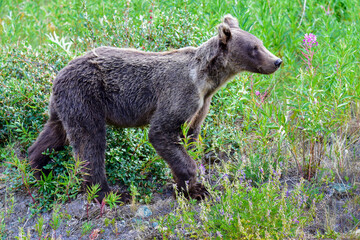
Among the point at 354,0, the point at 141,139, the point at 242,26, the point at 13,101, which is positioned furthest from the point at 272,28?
the point at 13,101

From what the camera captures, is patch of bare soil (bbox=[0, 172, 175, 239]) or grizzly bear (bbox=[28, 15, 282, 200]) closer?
patch of bare soil (bbox=[0, 172, 175, 239])

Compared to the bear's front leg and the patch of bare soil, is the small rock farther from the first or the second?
the bear's front leg

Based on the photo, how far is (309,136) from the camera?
4.81 metres

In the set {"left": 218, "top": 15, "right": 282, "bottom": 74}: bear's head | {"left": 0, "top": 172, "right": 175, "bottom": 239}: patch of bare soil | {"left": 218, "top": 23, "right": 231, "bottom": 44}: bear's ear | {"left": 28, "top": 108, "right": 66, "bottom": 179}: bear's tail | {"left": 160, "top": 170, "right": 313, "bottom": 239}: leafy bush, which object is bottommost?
{"left": 0, "top": 172, "right": 175, "bottom": 239}: patch of bare soil

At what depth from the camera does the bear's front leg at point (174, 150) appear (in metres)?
4.82

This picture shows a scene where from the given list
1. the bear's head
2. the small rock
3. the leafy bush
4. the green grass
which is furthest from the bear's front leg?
the leafy bush

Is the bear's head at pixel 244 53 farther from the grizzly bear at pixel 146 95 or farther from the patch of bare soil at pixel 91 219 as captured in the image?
the patch of bare soil at pixel 91 219

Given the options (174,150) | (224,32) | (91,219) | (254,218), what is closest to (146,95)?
(174,150)

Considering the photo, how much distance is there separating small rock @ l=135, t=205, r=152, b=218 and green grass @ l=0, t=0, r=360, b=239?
0.38 feet

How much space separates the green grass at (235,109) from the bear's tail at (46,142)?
0.16 metres

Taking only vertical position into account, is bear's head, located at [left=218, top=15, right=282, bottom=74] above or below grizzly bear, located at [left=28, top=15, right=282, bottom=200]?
above

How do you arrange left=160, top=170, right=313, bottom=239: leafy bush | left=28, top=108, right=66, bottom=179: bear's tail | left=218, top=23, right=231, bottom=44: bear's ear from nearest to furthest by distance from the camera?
1. left=160, top=170, right=313, bottom=239: leafy bush
2. left=218, top=23, right=231, bottom=44: bear's ear
3. left=28, top=108, right=66, bottom=179: bear's tail

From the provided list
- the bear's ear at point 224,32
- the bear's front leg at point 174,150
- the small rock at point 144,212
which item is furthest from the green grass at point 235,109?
the bear's ear at point 224,32

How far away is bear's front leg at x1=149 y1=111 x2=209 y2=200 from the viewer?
4820 millimetres
